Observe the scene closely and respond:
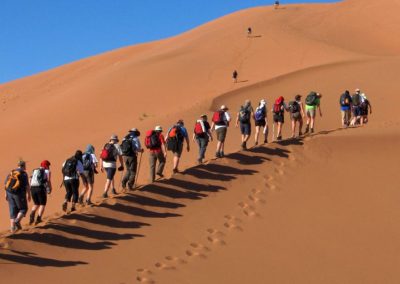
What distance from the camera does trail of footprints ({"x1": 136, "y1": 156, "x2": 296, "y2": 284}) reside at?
1020cm

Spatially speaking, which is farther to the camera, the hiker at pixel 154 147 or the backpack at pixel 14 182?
the hiker at pixel 154 147

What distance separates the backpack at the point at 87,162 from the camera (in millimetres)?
13125

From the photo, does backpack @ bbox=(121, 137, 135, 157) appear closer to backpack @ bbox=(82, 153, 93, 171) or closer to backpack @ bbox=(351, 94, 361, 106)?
backpack @ bbox=(82, 153, 93, 171)

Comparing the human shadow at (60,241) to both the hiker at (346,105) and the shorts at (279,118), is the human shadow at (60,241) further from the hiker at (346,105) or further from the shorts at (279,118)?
the hiker at (346,105)

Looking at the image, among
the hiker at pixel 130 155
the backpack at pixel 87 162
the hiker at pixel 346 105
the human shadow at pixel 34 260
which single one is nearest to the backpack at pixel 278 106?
the hiker at pixel 346 105

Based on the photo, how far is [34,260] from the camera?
999cm

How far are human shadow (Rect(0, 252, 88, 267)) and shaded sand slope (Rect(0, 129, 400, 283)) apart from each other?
0.02m

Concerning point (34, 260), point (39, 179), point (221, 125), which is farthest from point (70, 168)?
point (221, 125)

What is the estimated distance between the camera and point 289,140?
55.3 feet

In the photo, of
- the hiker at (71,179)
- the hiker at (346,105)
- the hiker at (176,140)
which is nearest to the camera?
the hiker at (71,179)

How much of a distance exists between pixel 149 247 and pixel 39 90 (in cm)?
4439

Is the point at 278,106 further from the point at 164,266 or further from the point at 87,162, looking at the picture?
the point at 164,266

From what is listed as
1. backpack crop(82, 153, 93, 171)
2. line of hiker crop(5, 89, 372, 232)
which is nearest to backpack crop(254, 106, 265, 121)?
line of hiker crop(5, 89, 372, 232)

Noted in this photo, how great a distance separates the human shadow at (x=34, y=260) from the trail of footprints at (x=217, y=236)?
1.14m
